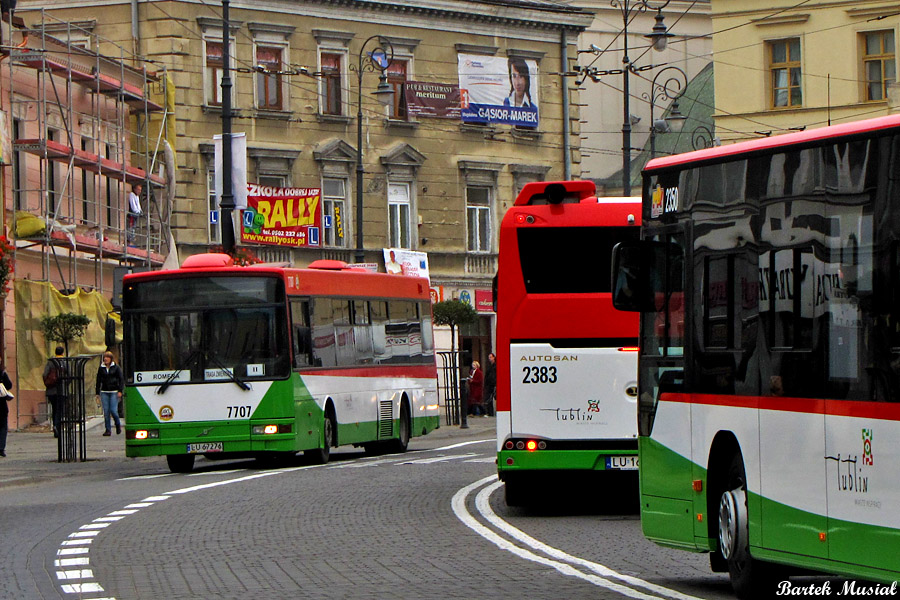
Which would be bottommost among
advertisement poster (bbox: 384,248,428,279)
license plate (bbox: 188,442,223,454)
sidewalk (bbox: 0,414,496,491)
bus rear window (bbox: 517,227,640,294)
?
sidewalk (bbox: 0,414,496,491)

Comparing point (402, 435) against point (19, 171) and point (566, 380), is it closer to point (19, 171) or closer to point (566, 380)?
point (19, 171)

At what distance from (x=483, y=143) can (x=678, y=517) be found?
46607 mm

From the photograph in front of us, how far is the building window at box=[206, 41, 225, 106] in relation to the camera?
168 ft

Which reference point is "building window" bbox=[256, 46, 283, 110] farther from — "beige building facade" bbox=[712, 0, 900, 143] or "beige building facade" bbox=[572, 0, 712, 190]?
"beige building facade" bbox=[572, 0, 712, 190]

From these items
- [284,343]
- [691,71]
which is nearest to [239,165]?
[284,343]

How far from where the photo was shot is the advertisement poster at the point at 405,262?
53.9m

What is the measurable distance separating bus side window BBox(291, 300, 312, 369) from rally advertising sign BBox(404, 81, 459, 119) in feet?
96.7

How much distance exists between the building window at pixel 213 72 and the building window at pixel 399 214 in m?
6.61

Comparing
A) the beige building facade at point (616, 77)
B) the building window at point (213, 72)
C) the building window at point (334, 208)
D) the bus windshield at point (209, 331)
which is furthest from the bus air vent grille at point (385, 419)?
the beige building facade at point (616, 77)

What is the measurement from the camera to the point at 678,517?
11383 millimetres

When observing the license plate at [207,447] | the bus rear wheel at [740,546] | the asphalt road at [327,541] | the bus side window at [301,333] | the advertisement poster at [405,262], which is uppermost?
the advertisement poster at [405,262]

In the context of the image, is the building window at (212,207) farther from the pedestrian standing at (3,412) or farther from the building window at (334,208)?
the pedestrian standing at (3,412)

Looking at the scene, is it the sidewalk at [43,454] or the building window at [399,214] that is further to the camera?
the building window at [399,214]

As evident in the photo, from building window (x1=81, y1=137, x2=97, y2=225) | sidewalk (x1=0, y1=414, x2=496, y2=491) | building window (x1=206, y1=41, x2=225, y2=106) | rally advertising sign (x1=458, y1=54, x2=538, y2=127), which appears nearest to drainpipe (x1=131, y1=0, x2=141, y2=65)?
building window (x1=206, y1=41, x2=225, y2=106)
